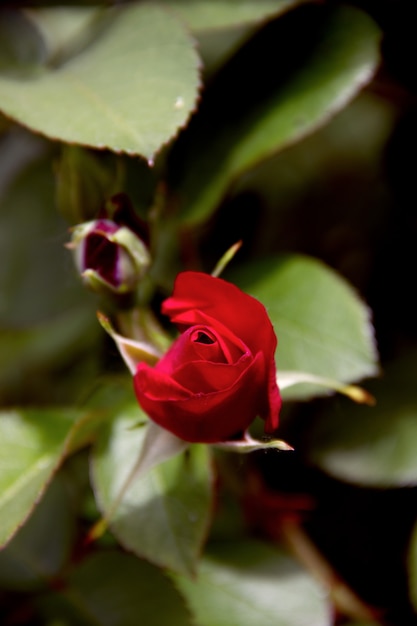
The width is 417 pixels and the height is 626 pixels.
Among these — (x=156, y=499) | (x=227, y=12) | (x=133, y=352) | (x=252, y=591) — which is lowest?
(x=252, y=591)

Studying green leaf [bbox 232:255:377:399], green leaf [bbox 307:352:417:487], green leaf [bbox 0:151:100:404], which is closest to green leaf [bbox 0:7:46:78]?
green leaf [bbox 0:151:100:404]

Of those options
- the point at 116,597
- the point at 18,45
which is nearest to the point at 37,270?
the point at 18,45

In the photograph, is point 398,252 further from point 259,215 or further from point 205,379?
point 205,379

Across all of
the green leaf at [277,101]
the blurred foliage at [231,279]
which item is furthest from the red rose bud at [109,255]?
the green leaf at [277,101]

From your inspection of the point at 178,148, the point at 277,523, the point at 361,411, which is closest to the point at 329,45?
the point at 178,148

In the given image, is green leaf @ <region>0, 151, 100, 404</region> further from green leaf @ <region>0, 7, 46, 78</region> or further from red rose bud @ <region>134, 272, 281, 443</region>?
red rose bud @ <region>134, 272, 281, 443</region>

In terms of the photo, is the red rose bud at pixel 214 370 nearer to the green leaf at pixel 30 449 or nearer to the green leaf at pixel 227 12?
the green leaf at pixel 30 449

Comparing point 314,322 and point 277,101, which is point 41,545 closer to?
point 314,322
